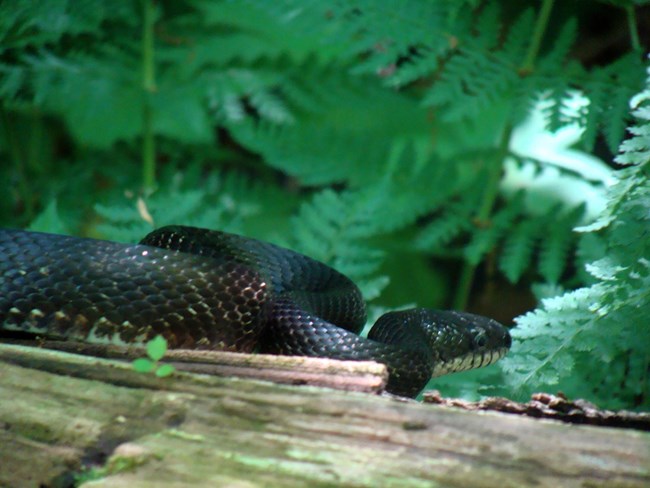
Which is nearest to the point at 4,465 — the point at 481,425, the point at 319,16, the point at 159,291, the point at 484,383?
the point at 159,291

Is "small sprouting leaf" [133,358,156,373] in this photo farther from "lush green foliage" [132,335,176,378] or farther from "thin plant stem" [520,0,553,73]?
"thin plant stem" [520,0,553,73]

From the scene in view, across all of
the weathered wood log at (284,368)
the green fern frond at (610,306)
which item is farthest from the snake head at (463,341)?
the weathered wood log at (284,368)

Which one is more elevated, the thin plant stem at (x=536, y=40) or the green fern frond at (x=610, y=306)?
the thin plant stem at (x=536, y=40)

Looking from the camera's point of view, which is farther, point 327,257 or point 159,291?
point 327,257

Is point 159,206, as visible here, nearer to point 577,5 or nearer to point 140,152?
point 140,152

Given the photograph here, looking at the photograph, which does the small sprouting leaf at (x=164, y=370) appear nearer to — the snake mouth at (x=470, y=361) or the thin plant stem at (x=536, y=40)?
the snake mouth at (x=470, y=361)

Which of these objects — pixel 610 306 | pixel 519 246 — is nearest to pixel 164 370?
pixel 610 306

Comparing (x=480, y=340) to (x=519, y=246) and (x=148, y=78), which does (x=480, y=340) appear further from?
(x=148, y=78)
